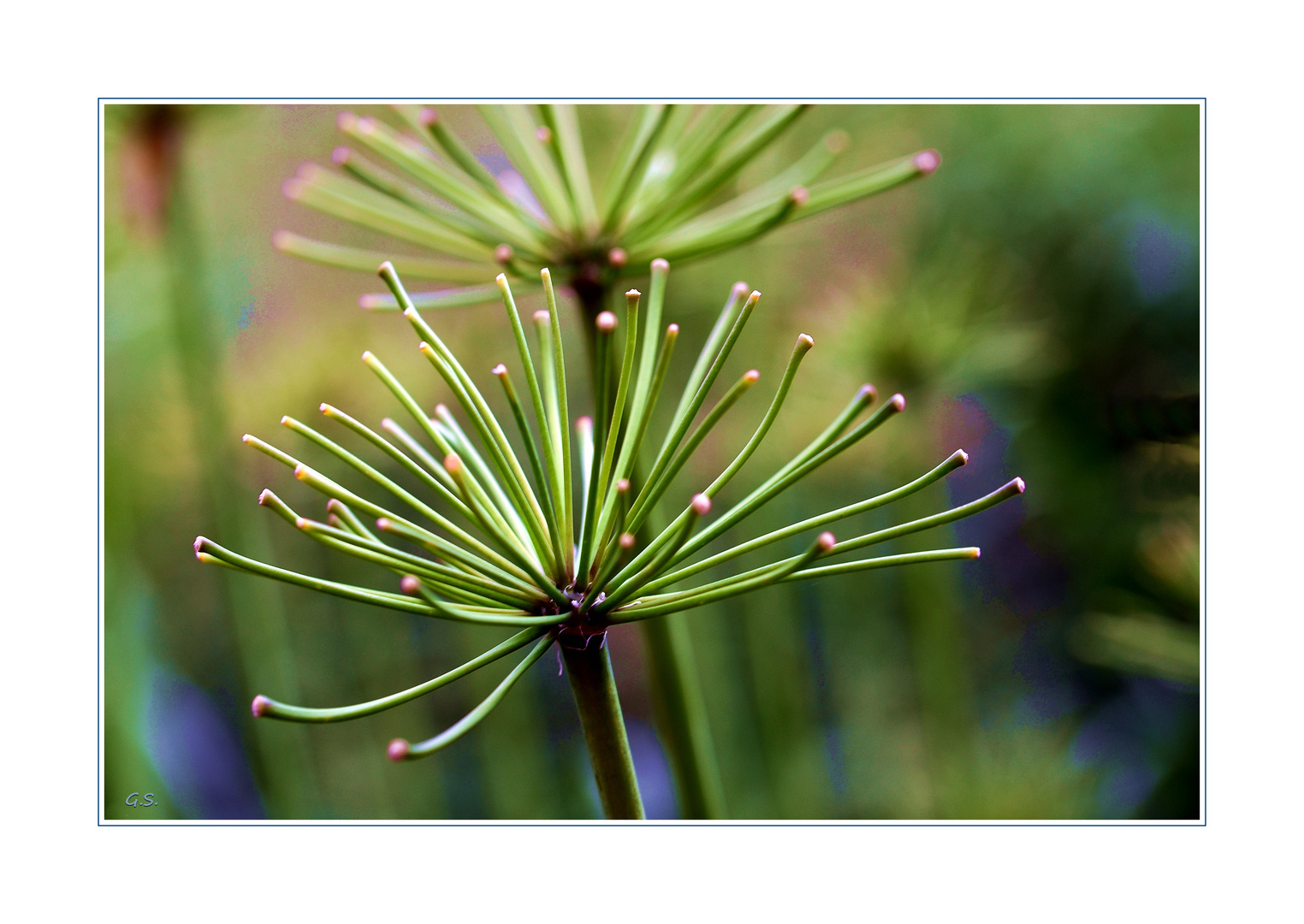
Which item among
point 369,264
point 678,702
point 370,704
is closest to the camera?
point 370,704

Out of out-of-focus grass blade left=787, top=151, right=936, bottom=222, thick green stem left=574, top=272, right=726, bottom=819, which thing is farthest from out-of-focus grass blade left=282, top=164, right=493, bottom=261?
out-of-focus grass blade left=787, top=151, right=936, bottom=222

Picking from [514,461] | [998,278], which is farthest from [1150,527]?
[514,461]

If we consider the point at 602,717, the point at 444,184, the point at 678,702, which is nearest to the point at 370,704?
the point at 602,717

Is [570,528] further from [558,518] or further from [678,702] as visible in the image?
[678,702]

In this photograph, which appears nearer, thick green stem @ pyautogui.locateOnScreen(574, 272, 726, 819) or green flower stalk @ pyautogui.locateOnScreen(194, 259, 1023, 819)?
green flower stalk @ pyautogui.locateOnScreen(194, 259, 1023, 819)

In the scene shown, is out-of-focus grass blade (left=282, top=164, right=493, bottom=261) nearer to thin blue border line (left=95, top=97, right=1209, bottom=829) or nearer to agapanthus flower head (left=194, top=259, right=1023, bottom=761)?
thin blue border line (left=95, top=97, right=1209, bottom=829)
